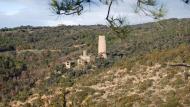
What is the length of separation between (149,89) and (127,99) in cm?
431

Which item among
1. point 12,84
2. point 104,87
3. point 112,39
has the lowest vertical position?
point 12,84

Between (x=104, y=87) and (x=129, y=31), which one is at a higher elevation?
(x=129, y=31)

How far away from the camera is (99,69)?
341 ft

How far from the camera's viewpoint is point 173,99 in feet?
161

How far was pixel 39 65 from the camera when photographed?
12938 cm

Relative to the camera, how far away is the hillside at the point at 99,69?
51562mm

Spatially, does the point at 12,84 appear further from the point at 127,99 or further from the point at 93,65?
the point at 127,99

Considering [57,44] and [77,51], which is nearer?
[77,51]

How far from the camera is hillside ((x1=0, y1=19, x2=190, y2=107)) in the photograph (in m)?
51.6

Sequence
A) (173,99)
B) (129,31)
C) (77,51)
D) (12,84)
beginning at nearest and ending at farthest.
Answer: (129,31), (173,99), (12,84), (77,51)

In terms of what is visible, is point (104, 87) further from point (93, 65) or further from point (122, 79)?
point (93, 65)

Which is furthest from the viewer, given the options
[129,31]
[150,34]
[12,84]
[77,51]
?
[77,51]

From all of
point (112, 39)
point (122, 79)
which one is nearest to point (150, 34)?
point (122, 79)

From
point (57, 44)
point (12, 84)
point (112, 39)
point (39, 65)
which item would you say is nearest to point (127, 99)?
point (112, 39)
